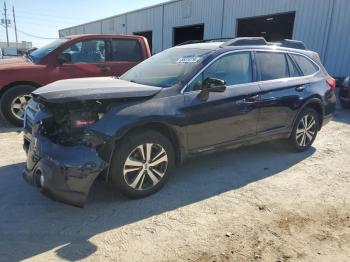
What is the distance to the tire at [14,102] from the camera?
6.38m

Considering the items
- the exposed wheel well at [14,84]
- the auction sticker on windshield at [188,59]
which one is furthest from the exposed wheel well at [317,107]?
the exposed wheel well at [14,84]

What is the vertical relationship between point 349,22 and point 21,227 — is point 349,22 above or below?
above

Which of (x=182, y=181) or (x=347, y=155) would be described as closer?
(x=182, y=181)

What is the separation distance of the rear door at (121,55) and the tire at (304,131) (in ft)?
12.7

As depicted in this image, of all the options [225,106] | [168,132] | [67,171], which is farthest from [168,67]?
[67,171]

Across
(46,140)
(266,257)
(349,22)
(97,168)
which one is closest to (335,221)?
(266,257)

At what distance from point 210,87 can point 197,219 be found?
1.52m

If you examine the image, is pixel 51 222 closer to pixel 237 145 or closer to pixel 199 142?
pixel 199 142

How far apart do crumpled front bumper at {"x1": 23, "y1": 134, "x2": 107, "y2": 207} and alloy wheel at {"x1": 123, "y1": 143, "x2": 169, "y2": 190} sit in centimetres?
38

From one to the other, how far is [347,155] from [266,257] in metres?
3.47

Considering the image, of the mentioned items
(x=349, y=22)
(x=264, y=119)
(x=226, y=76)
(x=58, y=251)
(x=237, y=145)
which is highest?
(x=349, y=22)

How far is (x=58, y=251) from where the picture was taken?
2781 millimetres

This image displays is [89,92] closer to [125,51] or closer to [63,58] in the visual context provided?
[63,58]

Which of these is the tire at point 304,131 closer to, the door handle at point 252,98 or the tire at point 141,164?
the door handle at point 252,98
